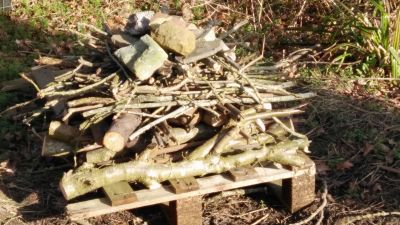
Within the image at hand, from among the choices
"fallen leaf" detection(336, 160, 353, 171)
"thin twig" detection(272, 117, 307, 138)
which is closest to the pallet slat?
"thin twig" detection(272, 117, 307, 138)

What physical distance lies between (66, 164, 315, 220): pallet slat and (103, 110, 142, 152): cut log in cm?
32

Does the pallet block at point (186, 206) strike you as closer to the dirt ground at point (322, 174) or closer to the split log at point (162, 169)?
the split log at point (162, 169)

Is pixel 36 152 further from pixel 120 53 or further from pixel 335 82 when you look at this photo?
pixel 335 82

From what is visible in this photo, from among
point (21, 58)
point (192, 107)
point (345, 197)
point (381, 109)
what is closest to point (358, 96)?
point (381, 109)

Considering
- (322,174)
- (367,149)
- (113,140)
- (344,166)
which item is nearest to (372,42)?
(367,149)

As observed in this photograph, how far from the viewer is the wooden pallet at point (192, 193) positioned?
367 centimetres

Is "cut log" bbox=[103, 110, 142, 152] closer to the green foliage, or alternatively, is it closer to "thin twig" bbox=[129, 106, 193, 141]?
"thin twig" bbox=[129, 106, 193, 141]

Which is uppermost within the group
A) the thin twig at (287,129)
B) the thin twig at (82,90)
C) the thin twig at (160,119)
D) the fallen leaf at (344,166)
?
the thin twig at (82,90)

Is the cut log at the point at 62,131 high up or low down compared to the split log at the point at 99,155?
up

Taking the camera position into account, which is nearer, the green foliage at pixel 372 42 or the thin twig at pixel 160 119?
the thin twig at pixel 160 119

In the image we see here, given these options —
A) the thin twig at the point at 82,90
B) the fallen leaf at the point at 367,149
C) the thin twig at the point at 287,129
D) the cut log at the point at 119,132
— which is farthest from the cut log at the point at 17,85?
the fallen leaf at the point at 367,149

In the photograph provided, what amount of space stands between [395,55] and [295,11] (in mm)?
1649

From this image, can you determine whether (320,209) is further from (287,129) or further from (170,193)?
(170,193)

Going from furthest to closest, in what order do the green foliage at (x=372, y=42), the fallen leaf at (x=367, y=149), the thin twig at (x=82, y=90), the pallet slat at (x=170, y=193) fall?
1. the green foliage at (x=372, y=42)
2. the fallen leaf at (x=367, y=149)
3. the thin twig at (x=82, y=90)
4. the pallet slat at (x=170, y=193)
